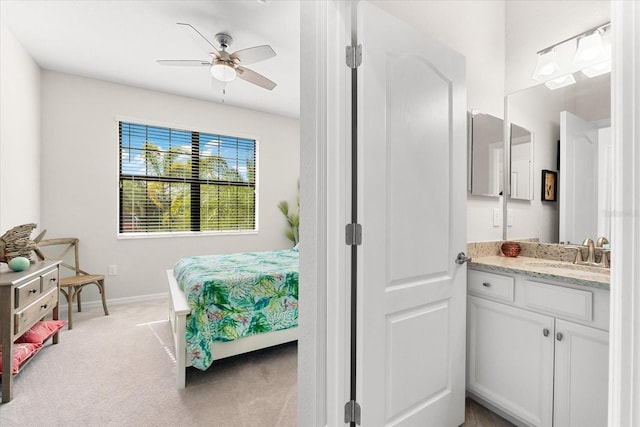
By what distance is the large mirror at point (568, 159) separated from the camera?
1780 millimetres

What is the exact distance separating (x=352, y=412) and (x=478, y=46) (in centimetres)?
229

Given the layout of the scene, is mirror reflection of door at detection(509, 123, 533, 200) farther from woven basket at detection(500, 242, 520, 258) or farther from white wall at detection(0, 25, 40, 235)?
white wall at detection(0, 25, 40, 235)

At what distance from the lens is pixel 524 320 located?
1586mm

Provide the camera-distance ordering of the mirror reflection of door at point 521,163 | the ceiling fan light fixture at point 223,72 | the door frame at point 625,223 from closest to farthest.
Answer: the door frame at point 625,223
the mirror reflection of door at point 521,163
the ceiling fan light fixture at point 223,72

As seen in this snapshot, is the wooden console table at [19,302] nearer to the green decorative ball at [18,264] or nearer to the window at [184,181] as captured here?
the green decorative ball at [18,264]

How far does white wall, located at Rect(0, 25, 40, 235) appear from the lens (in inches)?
102

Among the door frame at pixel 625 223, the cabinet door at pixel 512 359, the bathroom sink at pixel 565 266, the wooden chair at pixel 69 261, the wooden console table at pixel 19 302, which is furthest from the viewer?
the wooden chair at pixel 69 261

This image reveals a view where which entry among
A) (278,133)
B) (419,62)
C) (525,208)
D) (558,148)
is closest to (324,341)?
(419,62)

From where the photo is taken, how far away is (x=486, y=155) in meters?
2.12

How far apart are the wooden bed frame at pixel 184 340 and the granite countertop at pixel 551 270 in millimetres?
1508

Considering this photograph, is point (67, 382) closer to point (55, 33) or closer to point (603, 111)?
point (55, 33)

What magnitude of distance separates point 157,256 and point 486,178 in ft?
12.8

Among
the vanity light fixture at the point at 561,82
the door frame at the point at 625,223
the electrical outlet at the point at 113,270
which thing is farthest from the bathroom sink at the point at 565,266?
the electrical outlet at the point at 113,270

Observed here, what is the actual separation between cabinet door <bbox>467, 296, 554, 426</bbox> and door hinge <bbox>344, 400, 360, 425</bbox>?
2.92ft
